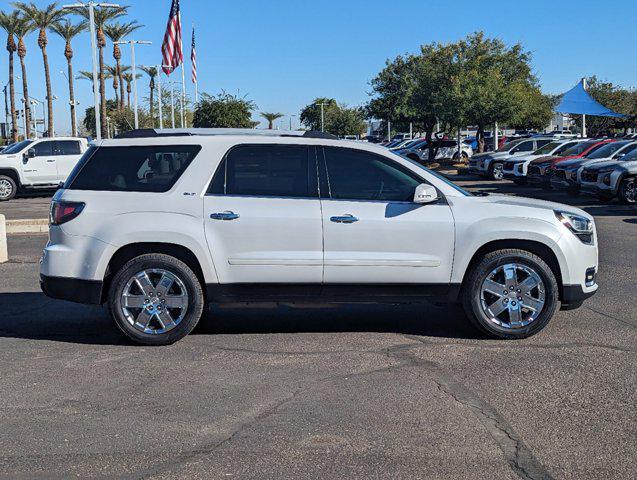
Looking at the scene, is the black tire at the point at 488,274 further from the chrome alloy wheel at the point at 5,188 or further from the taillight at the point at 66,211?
the chrome alloy wheel at the point at 5,188

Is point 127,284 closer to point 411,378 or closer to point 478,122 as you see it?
point 411,378

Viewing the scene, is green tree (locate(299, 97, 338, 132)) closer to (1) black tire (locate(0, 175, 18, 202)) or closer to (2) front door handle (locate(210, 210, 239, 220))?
(1) black tire (locate(0, 175, 18, 202))

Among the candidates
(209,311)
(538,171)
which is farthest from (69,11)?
(209,311)

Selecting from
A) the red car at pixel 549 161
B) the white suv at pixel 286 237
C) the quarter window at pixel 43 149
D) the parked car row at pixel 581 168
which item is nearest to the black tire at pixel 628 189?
the parked car row at pixel 581 168

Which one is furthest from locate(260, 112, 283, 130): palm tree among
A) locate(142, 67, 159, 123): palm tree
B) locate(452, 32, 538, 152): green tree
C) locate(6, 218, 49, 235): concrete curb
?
locate(6, 218, 49, 235): concrete curb

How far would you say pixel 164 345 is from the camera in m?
7.18

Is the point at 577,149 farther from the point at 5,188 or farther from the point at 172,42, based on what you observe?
the point at 172,42

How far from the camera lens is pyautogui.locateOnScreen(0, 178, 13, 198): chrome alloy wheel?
87.8 ft

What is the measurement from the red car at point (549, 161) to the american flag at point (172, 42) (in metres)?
19.0

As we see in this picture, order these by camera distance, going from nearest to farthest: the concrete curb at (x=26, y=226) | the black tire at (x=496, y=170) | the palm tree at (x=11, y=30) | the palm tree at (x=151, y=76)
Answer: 1. the concrete curb at (x=26, y=226)
2. the black tire at (x=496, y=170)
3. the palm tree at (x=11, y=30)
4. the palm tree at (x=151, y=76)

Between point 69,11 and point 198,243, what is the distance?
51.1m

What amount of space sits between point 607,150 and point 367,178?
1915 centimetres

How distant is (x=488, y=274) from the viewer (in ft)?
23.6

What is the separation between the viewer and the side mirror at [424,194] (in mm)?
6996
